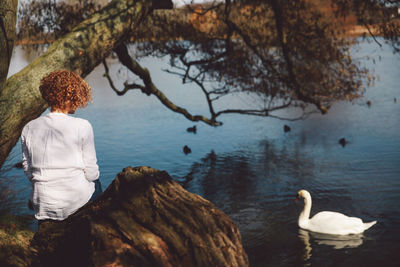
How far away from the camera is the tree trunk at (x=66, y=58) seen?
595 centimetres

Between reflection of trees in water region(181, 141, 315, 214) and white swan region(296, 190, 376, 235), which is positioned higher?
reflection of trees in water region(181, 141, 315, 214)

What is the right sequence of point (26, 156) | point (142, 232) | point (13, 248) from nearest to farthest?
point (26, 156), point (142, 232), point (13, 248)

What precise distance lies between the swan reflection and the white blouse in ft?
29.2

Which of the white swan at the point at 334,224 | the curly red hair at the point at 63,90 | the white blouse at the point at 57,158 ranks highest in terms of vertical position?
the curly red hair at the point at 63,90

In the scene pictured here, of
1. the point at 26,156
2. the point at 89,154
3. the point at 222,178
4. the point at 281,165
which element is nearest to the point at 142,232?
the point at 89,154

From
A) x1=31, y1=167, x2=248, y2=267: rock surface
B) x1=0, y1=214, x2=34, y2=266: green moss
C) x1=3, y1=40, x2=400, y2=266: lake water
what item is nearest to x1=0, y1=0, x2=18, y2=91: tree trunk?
x1=0, y1=214, x2=34, y2=266: green moss

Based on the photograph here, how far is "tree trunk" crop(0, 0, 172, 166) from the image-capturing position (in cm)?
595

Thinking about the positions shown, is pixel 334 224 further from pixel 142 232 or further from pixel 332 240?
pixel 142 232

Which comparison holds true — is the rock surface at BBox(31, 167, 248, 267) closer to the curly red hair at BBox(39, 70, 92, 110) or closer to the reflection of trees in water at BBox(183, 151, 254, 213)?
the curly red hair at BBox(39, 70, 92, 110)

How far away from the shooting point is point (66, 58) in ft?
21.3

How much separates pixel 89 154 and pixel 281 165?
17185 millimetres

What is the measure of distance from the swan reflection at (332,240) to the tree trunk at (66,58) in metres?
7.54

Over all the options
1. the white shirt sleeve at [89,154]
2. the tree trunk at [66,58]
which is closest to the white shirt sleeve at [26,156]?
the white shirt sleeve at [89,154]

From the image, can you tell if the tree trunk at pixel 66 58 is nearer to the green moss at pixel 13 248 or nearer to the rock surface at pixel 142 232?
the green moss at pixel 13 248
